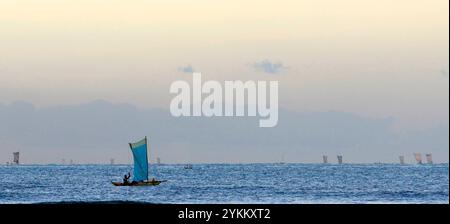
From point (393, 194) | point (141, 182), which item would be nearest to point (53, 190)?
point (141, 182)

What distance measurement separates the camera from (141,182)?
445ft
